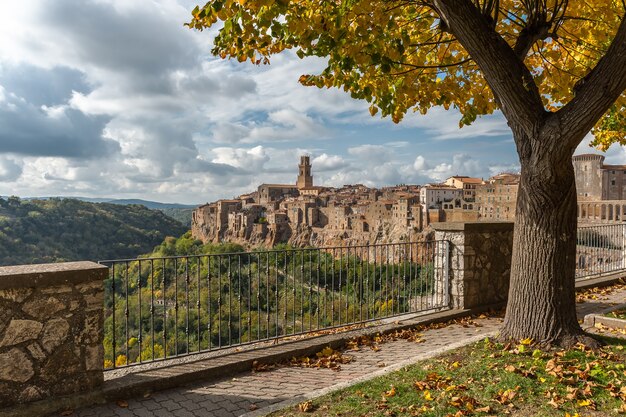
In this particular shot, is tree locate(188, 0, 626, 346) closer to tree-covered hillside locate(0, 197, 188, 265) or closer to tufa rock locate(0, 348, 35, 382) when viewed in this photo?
tufa rock locate(0, 348, 35, 382)

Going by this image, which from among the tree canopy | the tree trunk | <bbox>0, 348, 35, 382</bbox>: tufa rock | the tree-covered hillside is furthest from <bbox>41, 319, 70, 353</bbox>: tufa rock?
the tree-covered hillside

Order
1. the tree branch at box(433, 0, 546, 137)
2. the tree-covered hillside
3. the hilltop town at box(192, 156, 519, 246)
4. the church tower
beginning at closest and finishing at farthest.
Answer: the tree branch at box(433, 0, 546, 137) < the tree-covered hillside < the hilltop town at box(192, 156, 519, 246) < the church tower

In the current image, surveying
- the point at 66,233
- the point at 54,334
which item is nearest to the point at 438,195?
the point at 66,233

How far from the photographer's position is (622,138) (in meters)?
13.1

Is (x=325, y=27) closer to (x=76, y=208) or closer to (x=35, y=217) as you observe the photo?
(x=35, y=217)

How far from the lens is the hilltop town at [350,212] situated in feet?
229

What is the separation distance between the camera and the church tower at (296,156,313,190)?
131m

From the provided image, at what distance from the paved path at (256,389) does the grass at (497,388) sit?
341mm

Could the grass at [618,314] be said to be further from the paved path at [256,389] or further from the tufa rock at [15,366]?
the tufa rock at [15,366]

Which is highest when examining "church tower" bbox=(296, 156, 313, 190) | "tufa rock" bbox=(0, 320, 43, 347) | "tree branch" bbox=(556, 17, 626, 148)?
"church tower" bbox=(296, 156, 313, 190)

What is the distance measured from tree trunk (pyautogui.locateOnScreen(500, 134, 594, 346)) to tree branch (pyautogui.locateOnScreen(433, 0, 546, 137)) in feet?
1.01

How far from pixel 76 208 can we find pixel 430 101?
84.8 metres

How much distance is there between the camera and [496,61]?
15.1ft

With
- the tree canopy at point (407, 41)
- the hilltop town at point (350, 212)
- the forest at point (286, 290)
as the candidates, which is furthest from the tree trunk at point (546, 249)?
the hilltop town at point (350, 212)
